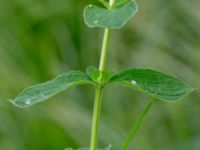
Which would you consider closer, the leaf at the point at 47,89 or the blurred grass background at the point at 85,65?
the leaf at the point at 47,89

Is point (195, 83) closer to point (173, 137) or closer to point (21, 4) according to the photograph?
point (173, 137)

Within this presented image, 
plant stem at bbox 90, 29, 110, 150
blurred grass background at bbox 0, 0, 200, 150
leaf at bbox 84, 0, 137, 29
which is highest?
leaf at bbox 84, 0, 137, 29

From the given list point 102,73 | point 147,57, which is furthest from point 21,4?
point 102,73

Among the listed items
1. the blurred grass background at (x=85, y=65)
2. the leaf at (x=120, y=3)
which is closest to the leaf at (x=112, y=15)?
the leaf at (x=120, y=3)

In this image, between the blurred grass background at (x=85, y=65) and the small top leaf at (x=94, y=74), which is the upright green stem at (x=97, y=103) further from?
the blurred grass background at (x=85, y=65)

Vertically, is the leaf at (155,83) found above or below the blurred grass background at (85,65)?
above

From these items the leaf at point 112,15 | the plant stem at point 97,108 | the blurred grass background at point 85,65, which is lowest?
the blurred grass background at point 85,65

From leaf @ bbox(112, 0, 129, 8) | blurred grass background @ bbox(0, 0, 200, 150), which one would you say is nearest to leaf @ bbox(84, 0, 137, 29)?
leaf @ bbox(112, 0, 129, 8)

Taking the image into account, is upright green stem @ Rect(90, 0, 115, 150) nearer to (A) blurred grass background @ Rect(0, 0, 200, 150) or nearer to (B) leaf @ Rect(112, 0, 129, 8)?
(B) leaf @ Rect(112, 0, 129, 8)
